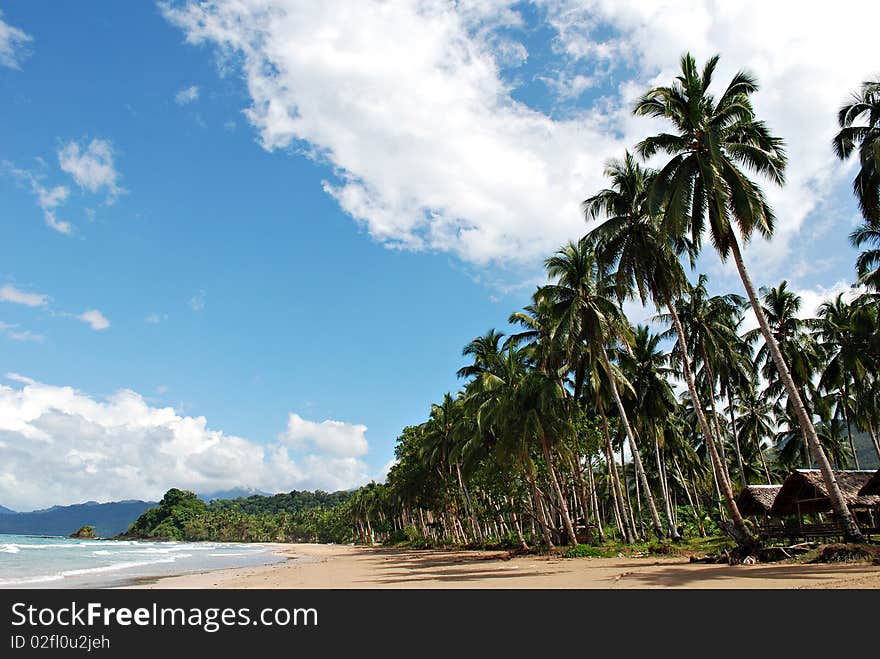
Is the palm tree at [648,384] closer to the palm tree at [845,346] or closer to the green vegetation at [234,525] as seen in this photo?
the palm tree at [845,346]

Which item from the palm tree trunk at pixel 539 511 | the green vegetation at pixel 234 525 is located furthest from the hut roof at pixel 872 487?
the green vegetation at pixel 234 525

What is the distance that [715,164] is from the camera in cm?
1631

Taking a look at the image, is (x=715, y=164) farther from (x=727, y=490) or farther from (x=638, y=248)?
(x=727, y=490)

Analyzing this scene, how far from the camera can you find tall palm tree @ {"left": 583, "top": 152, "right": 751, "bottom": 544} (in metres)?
20.8

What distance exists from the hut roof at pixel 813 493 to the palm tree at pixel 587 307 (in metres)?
5.25

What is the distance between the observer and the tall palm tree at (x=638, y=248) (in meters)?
20.8

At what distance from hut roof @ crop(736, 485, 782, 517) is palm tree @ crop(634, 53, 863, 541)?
833 cm

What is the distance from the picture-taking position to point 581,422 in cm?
2825

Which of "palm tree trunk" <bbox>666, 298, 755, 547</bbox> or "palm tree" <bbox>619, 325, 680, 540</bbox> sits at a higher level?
"palm tree" <bbox>619, 325, 680, 540</bbox>

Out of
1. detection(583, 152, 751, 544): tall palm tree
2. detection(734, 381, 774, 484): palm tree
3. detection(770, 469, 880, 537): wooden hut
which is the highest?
detection(583, 152, 751, 544): tall palm tree

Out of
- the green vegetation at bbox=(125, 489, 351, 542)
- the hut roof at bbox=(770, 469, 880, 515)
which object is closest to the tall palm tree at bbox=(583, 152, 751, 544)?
the hut roof at bbox=(770, 469, 880, 515)

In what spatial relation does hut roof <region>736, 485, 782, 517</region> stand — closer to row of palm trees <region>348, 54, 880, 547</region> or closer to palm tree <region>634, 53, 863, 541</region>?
row of palm trees <region>348, 54, 880, 547</region>
